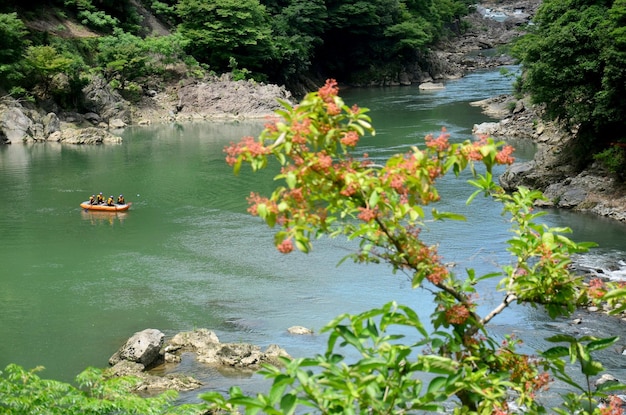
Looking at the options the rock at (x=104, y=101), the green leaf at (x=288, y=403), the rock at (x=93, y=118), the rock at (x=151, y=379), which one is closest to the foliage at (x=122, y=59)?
the rock at (x=104, y=101)

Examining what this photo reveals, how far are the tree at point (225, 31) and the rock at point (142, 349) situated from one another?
4294cm

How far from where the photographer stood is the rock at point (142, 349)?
15.3 metres

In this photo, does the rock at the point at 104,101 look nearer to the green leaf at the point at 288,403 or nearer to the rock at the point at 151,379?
the rock at the point at 151,379

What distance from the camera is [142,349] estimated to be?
50.2 ft

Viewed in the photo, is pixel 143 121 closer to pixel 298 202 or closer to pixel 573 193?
pixel 573 193

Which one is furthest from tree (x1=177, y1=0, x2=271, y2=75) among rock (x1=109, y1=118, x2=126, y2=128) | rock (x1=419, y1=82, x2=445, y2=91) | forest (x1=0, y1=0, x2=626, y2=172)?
rock (x1=419, y1=82, x2=445, y2=91)

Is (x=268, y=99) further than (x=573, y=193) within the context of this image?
Yes

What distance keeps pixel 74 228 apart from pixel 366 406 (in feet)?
77.6

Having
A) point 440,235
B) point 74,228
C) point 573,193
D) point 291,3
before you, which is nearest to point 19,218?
point 74,228

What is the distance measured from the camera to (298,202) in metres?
5.17

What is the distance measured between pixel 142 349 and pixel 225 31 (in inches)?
1752

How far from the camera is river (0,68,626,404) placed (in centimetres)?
1769

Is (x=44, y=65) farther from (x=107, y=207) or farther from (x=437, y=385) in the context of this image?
(x=437, y=385)

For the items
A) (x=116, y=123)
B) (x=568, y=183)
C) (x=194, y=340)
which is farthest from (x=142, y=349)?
(x=116, y=123)
